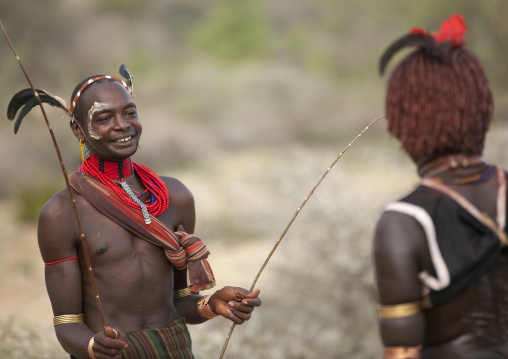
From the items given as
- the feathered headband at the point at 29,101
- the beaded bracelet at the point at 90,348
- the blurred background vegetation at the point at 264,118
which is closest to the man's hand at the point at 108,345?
the beaded bracelet at the point at 90,348

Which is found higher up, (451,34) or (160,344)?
(451,34)

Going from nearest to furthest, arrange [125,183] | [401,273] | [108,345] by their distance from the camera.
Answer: [401,273]
[108,345]
[125,183]

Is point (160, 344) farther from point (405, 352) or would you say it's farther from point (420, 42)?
point (420, 42)

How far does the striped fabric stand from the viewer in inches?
107

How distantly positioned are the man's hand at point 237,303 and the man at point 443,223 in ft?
2.72

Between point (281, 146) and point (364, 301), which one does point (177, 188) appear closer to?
point (364, 301)

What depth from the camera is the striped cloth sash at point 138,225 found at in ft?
9.14

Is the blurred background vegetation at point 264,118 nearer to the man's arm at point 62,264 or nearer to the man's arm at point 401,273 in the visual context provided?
the man's arm at point 62,264

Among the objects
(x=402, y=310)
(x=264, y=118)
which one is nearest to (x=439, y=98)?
(x=402, y=310)

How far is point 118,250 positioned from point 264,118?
17.2 m

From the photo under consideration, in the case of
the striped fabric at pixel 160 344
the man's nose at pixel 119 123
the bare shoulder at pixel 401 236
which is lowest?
the striped fabric at pixel 160 344

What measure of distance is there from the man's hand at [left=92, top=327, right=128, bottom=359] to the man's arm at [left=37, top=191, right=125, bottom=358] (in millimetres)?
140

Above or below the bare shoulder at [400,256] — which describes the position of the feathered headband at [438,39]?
above

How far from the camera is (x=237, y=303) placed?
110 inches
